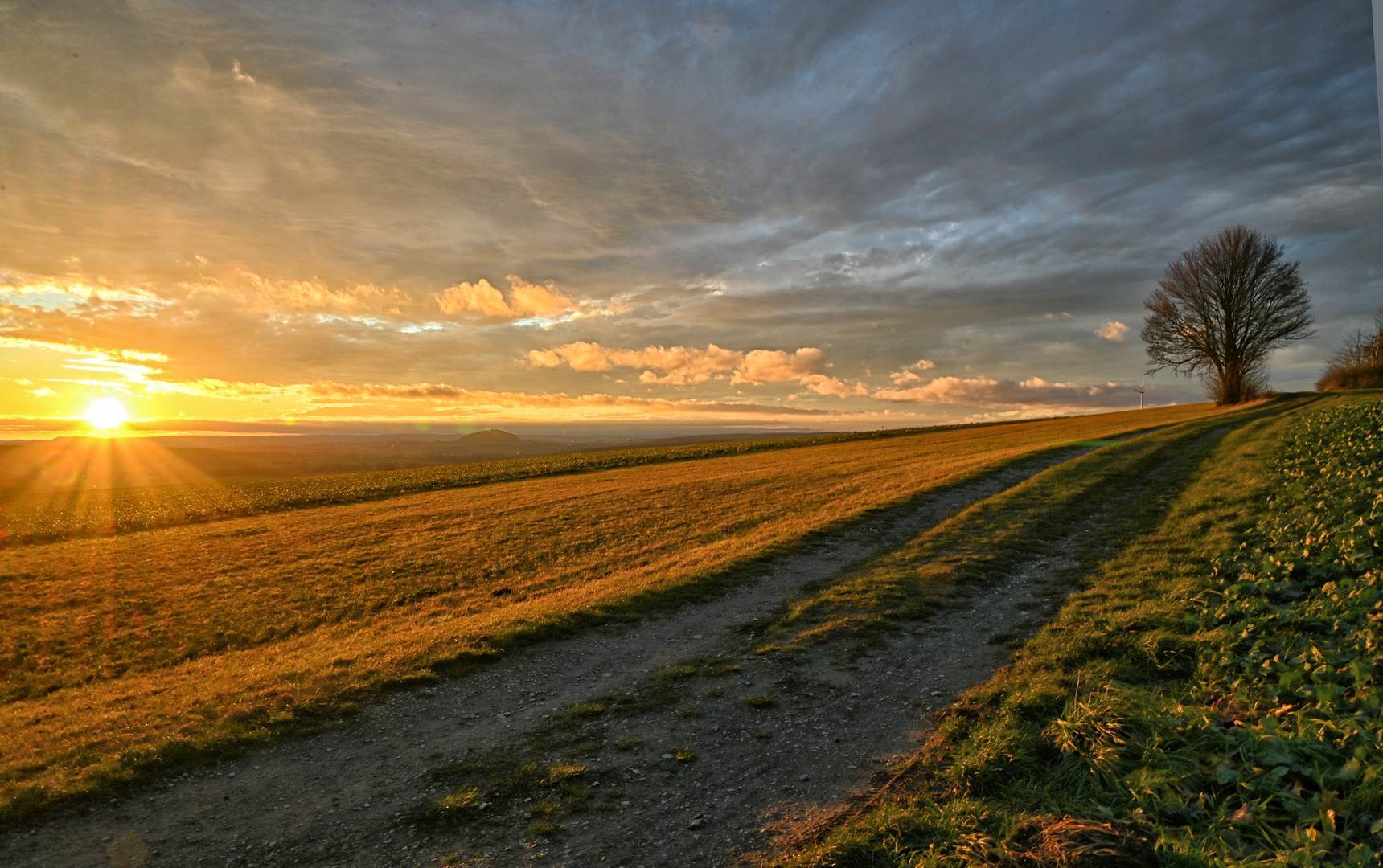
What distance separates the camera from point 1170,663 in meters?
9.48

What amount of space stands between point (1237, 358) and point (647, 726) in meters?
84.2

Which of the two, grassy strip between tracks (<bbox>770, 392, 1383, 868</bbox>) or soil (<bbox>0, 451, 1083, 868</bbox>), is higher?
grassy strip between tracks (<bbox>770, 392, 1383, 868</bbox>)

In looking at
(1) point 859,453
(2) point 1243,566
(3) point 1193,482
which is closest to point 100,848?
(2) point 1243,566

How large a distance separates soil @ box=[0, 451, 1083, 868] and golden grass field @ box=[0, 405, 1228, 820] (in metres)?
1.23

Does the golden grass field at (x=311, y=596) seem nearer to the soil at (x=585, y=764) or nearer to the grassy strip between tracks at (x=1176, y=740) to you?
the soil at (x=585, y=764)

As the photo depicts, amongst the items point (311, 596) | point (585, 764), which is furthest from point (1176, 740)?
point (311, 596)

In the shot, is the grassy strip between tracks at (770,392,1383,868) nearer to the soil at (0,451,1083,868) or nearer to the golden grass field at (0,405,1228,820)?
the soil at (0,451,1083,868)

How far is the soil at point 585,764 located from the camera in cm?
714

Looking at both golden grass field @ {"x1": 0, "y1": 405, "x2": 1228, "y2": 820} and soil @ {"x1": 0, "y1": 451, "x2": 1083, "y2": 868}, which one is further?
golden grass field @ {"x1": 0, "y1": 405, "x2": 1228, "y2": 820}

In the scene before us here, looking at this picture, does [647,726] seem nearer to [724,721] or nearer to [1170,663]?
[724,721]

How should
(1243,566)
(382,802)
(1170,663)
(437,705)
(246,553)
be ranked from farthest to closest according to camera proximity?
(246,553) → (1243,566) → (437,705) → (1170,663) → (382,802)

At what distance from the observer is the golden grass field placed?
10.8m

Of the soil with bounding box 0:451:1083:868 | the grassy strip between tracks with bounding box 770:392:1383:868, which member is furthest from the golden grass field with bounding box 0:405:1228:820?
the grassy strip between tracks with bounding box 770:392:1383:868

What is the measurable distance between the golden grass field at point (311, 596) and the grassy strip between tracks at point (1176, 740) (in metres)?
8.82
